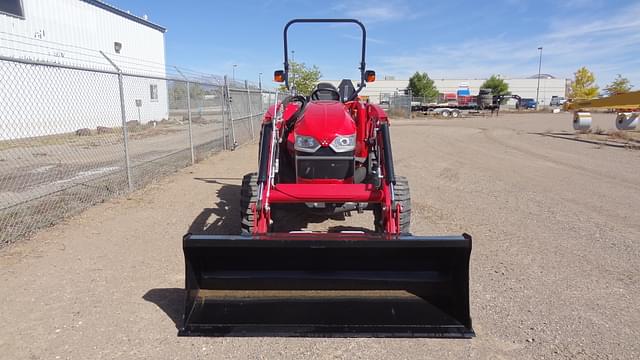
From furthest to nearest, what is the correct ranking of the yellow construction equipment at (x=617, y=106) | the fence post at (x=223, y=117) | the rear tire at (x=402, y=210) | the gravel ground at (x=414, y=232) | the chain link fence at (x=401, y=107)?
the chain link fence at (x=401, y=107), the yellow construction equipment at (x=617, y=106), the fence post at (x=223, y=117), the rear tire at (x=402, y=210), the gravel ground at (x=414, y=232)

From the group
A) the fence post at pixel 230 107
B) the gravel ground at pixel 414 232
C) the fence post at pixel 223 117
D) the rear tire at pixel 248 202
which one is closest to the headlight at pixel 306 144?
the rear tire at pixel 248 202

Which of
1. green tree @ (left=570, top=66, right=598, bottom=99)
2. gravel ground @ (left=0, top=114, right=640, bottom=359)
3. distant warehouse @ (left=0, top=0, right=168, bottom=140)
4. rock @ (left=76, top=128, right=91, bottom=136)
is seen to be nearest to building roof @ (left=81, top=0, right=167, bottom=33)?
distant warehouse @ (left=0, top=0, right=168, bottom=140)

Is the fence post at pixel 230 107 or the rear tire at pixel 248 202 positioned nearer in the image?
the rear tire at pixel 248 202

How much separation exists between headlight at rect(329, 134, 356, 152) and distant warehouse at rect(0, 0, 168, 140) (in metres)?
8.13

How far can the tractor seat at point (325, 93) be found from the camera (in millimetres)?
5434

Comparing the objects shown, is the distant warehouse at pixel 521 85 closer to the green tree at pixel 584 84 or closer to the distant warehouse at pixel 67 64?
the green tree at pixel 584 84

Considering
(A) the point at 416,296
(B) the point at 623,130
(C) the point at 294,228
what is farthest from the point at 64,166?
(B) the point at 623,130

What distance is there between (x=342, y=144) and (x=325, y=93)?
1360mm

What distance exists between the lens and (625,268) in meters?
4.25

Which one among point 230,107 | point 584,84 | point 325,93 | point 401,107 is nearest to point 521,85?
point 584,84

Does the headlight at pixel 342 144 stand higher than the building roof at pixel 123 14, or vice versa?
the building roof at pixel 123 14

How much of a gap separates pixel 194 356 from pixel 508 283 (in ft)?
8.75

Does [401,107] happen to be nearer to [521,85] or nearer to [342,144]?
[342,144]

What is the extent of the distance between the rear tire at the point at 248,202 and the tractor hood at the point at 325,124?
0.77 meters
